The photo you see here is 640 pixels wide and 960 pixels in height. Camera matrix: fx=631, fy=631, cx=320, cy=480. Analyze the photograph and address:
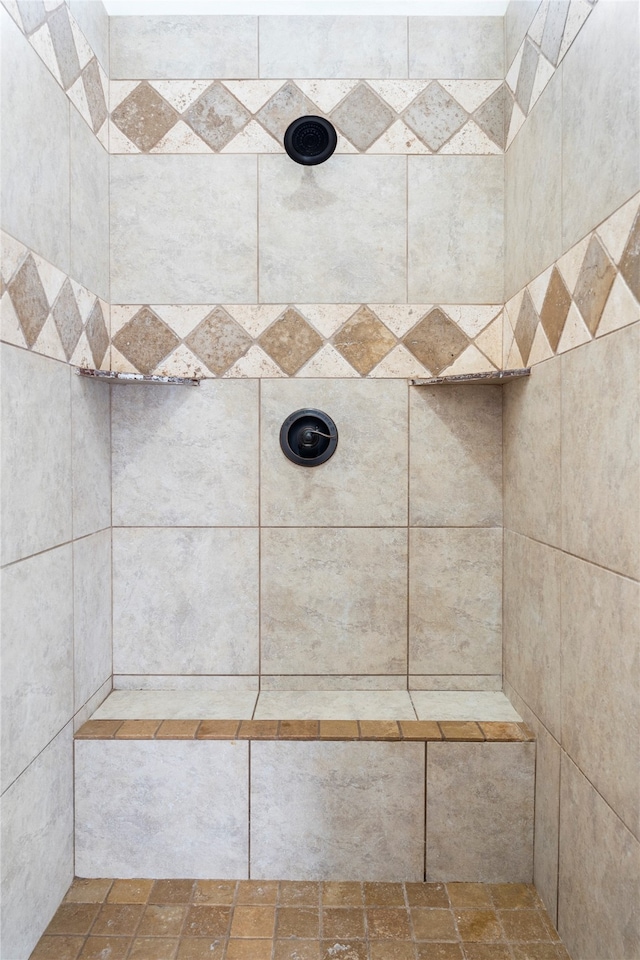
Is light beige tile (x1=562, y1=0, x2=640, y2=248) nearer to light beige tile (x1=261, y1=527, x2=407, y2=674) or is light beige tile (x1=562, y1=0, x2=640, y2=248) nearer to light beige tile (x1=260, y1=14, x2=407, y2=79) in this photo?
light beige tile (x1=260, y1=14, x2=407, y2=79)

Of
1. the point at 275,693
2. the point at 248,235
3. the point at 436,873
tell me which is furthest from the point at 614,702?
the point at 248,235

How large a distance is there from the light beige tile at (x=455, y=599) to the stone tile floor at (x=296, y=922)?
555mm

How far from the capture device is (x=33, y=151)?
53.1 inches

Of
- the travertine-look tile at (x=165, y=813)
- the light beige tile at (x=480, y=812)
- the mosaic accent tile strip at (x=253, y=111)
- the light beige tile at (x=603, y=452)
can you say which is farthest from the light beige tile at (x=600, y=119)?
the travertine-look tile at (x=165, y=813)

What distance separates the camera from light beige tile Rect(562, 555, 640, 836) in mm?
1057

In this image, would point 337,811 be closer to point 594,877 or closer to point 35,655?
point 594,877

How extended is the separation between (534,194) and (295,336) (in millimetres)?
714

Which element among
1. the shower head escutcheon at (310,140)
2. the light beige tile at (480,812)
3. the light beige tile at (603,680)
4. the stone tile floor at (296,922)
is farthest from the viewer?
the shower head escutcheon at (310,140)

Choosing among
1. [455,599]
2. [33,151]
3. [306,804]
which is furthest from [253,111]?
[306,804]

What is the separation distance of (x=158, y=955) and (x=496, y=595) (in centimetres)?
119

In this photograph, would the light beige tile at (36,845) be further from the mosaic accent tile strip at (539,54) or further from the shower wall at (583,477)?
the mosaic accent tile strip at (539,54)

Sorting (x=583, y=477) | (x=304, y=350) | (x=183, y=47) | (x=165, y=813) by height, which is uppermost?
(x=183, y=47)

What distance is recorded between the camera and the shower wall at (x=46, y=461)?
1239 mm

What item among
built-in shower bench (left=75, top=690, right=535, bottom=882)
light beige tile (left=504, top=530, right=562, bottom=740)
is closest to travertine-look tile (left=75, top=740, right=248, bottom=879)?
built-in shower bench (left=75, top=690, right=535, bottom=882)
